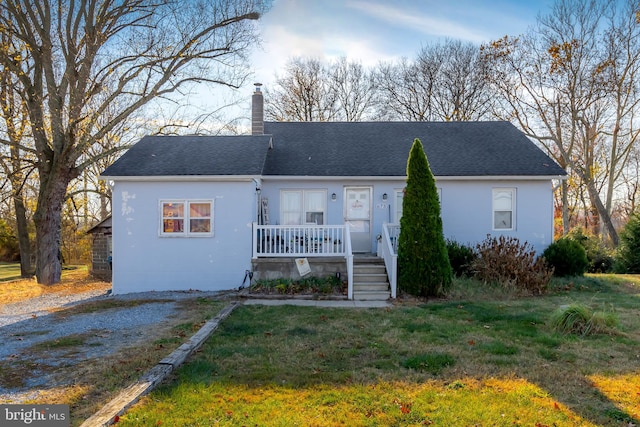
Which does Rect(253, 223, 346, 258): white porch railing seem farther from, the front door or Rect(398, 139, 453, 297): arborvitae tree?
Rect(398, 139, 453, 297): arborvitae tree

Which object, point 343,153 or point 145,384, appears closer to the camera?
point 145,384

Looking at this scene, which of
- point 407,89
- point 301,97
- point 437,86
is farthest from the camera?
point 301,97

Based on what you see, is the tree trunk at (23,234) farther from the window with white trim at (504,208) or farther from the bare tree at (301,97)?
the window with white trim at (504,208)

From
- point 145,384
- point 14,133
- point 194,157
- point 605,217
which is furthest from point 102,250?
point 605,217

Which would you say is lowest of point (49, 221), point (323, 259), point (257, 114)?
point (323, 259)

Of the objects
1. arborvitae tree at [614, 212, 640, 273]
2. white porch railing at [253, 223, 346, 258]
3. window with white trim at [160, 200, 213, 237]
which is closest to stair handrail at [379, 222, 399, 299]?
white porch railing at [253, 223, 346, 258]

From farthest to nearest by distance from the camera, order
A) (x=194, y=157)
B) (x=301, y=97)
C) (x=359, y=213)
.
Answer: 1. (x=301, y=97)
2. (x=359, y=213)
3. (x=194, y=157)

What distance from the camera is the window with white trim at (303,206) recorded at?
1395 cm

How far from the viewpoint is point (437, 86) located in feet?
98.0

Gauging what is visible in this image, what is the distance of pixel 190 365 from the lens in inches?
210

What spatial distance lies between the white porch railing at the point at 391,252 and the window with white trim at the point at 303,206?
2.29 meters

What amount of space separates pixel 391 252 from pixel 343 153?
500 cm

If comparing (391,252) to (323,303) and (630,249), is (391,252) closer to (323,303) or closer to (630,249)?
(323,303)

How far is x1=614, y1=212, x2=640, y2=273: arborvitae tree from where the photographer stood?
52.4 ft
